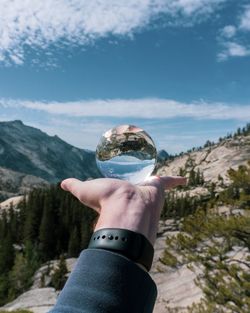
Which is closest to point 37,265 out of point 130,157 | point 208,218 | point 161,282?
point 161,282

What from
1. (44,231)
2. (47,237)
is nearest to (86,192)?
(44,231)

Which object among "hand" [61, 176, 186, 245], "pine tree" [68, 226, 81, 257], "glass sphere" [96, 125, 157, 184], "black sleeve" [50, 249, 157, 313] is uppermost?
"glass sphere" [96, 125, 157, 184]

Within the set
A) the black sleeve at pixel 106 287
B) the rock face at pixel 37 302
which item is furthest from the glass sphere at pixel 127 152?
the rock face at pixel 37 302

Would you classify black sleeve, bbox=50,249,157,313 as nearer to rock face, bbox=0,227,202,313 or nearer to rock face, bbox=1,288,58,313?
rock face, bbox=0,227,202,313

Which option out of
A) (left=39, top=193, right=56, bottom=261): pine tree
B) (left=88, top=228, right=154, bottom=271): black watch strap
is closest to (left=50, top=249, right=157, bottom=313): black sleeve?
(left=88, top=228, right=154, bottom=271): black watch strap

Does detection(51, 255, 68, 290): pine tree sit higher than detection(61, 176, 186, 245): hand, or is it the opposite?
detection(61, 176, 186, 245): hand

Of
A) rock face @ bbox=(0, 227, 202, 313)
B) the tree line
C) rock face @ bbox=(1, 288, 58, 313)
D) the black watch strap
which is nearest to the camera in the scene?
the black watch strap
